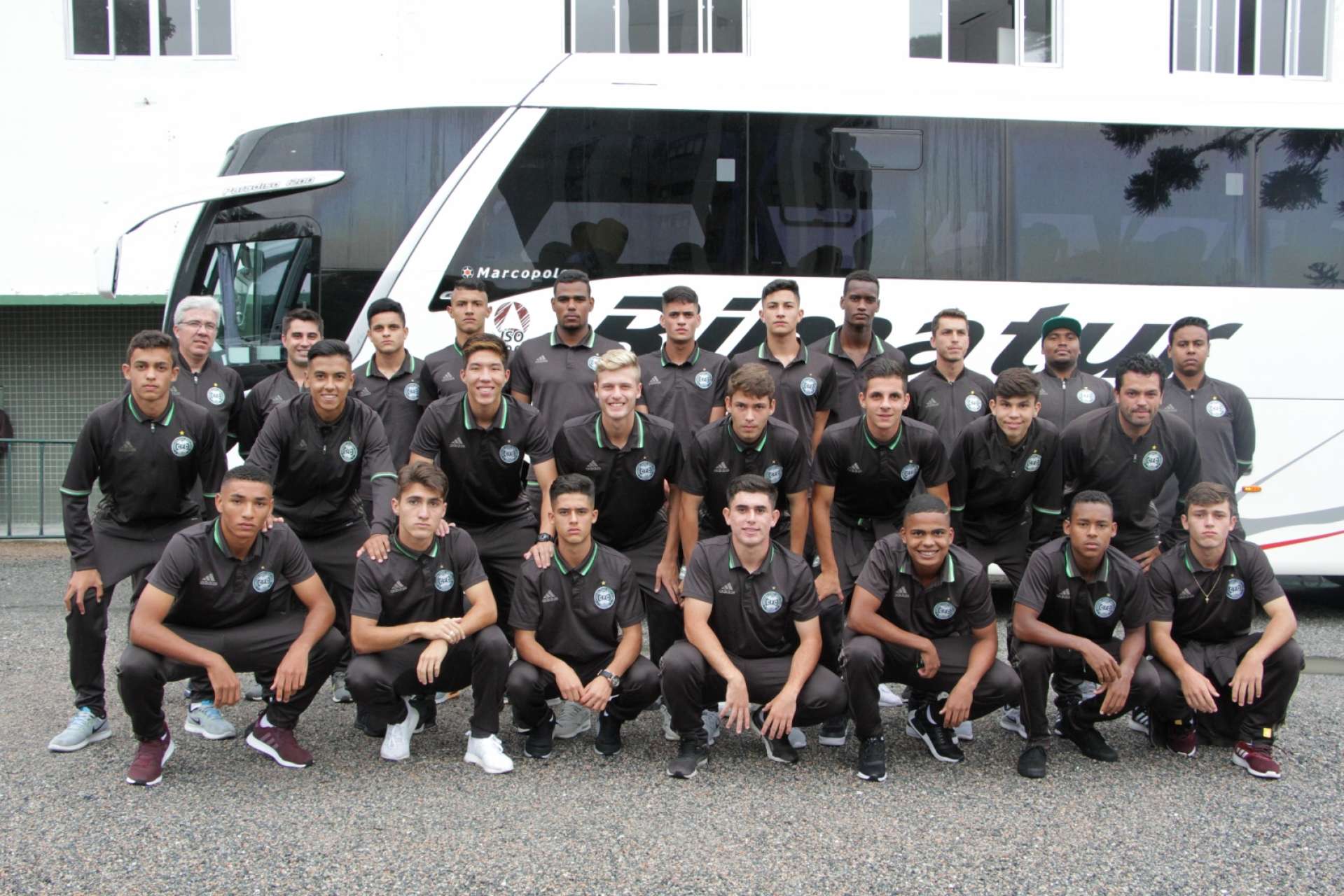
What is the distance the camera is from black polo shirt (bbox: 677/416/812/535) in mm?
5289

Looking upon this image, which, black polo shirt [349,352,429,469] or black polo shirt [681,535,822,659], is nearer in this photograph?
black polo shirt [681,535,822,659]

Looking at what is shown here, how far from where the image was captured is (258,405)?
6.09m

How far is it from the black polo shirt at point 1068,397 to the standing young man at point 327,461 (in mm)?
3709

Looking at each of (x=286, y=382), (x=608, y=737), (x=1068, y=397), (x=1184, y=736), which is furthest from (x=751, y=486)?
(x=286, y=382)

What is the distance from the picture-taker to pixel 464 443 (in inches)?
216

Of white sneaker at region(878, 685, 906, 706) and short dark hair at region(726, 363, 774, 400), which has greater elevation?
short dark hair at region(726, 363, 774, 400)

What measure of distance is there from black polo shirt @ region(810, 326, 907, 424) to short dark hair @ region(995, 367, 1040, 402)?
827mm

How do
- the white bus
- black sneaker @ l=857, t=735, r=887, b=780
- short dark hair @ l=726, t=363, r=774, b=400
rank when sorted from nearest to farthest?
black sneaker @ l=857, t=735, r=887, b=780, short dark hair @ l=726, t=363, r=774, b=400, the white bus

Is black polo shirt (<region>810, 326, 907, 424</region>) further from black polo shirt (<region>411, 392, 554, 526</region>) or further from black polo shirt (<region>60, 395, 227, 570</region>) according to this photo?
black polo shirt (<region>60, 395, 227, 570</region>)

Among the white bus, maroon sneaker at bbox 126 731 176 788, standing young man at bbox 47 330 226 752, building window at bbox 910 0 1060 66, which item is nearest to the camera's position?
maroon sneaker at bbox 126 731 176 788

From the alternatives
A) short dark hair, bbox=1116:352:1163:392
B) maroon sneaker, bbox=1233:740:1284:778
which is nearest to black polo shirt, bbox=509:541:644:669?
maroon sneaker, bbox=1233:740:1284:778

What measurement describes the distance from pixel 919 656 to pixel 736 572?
872mm

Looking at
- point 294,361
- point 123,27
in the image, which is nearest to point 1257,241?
point 294,361

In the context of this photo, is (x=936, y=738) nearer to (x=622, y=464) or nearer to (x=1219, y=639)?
(x=1219, y=639)
